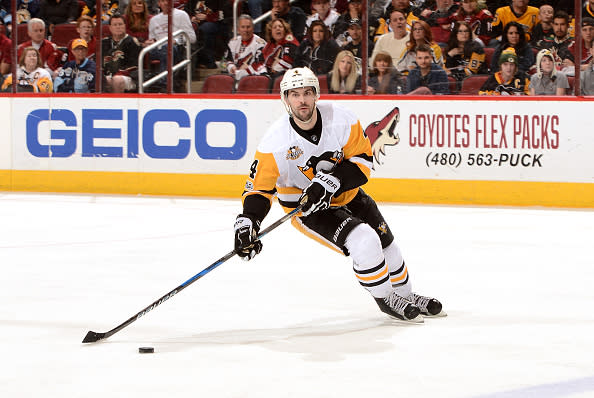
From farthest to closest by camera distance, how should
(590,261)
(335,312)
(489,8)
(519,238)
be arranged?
(489,8)
(519,238)
(590,261)
(335,312)

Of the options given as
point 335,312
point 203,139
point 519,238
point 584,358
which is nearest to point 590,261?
point 519,238

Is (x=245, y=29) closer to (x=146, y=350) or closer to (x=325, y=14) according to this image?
(x=325, y=14)

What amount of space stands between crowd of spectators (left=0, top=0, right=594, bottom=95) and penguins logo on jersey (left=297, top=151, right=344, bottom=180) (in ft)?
14.7

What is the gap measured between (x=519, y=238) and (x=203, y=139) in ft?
12.0

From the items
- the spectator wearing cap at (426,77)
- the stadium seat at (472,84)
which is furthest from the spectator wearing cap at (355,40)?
the stadium seat at (472,84)

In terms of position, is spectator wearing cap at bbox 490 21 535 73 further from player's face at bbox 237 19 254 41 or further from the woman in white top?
the woman in white top

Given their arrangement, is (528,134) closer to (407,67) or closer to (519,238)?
(407,67)

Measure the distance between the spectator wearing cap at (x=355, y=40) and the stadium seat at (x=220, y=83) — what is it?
46.4 inches

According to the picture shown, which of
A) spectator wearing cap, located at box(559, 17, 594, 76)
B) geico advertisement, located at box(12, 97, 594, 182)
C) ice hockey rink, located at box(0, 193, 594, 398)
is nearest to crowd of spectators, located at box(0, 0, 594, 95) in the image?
spectator wearing cap, located at box(559, 17, 594, 76)

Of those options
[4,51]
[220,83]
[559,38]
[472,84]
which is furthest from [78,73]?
[559,38]

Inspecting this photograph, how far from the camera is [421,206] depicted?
8.38m

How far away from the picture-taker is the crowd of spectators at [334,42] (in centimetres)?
807

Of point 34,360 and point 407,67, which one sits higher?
point 407,67

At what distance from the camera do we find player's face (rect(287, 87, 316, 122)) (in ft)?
12.7
